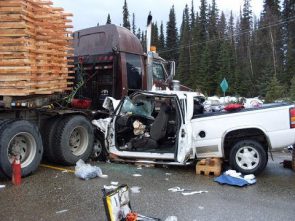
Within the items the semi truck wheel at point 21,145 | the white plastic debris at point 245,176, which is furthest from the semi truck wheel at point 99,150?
the white plastic debris at point 245,176

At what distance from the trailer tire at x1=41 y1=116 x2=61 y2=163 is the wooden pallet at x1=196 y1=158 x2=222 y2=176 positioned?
3044 millimetres

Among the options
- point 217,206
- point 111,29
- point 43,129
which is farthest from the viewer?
point 111,29

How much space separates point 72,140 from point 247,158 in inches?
149

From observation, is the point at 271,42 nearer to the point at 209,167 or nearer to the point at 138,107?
the point at 138,107

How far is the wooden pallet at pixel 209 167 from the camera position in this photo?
778 cm

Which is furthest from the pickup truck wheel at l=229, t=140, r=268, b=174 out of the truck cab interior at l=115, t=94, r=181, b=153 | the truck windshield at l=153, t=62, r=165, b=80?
the truck windshield at l=153, t=62, r=165, b=80

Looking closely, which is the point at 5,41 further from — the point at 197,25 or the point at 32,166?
the point at 197,25

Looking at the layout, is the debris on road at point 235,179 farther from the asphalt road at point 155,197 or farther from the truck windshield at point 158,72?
the truck windshield at point 158,72

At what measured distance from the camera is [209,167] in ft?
25.7

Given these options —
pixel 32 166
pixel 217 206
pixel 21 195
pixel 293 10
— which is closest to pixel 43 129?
pixel 32 166

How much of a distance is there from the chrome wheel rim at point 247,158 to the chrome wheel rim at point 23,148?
3.92 m

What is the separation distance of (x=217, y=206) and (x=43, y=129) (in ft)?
14.2

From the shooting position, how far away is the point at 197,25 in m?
82.1

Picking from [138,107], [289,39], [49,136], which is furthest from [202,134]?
[289,39]
